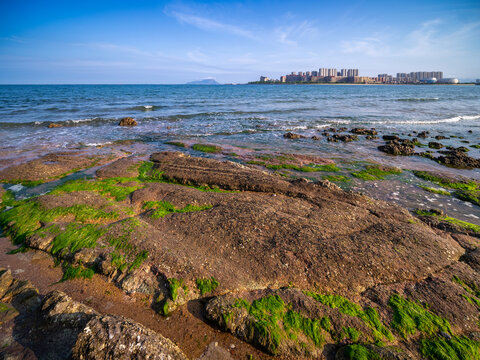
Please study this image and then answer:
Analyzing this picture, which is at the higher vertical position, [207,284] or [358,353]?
[207,284]

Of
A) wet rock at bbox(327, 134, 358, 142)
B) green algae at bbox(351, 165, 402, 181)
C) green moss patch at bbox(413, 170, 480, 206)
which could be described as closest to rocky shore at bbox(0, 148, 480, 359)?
green moss patch at bbox(413, 170, 480, 206)

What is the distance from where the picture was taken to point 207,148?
15.1 m

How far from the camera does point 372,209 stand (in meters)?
7.16

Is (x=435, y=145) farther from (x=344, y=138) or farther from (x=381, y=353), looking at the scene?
(x=381, y=353)

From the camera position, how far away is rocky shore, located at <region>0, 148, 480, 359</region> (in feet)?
11.6

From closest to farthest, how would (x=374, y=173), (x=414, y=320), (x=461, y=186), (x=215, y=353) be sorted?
(x=215, y=353), (x=414, y=320), (x=461, y=186), (x=374, y=173)

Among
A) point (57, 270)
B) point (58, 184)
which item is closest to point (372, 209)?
point (57, 270)

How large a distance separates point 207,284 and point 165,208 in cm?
336

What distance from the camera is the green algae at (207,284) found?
4.38m

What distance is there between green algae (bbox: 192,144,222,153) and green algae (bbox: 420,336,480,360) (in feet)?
41.3

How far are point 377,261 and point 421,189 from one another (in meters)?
6.69

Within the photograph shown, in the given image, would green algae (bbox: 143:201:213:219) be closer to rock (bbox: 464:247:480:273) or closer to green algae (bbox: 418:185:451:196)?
rock (bbox: 464:247:480:273)

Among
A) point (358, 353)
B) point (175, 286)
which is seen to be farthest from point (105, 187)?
point (358, 353)

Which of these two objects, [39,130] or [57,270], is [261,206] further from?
[39,130]
